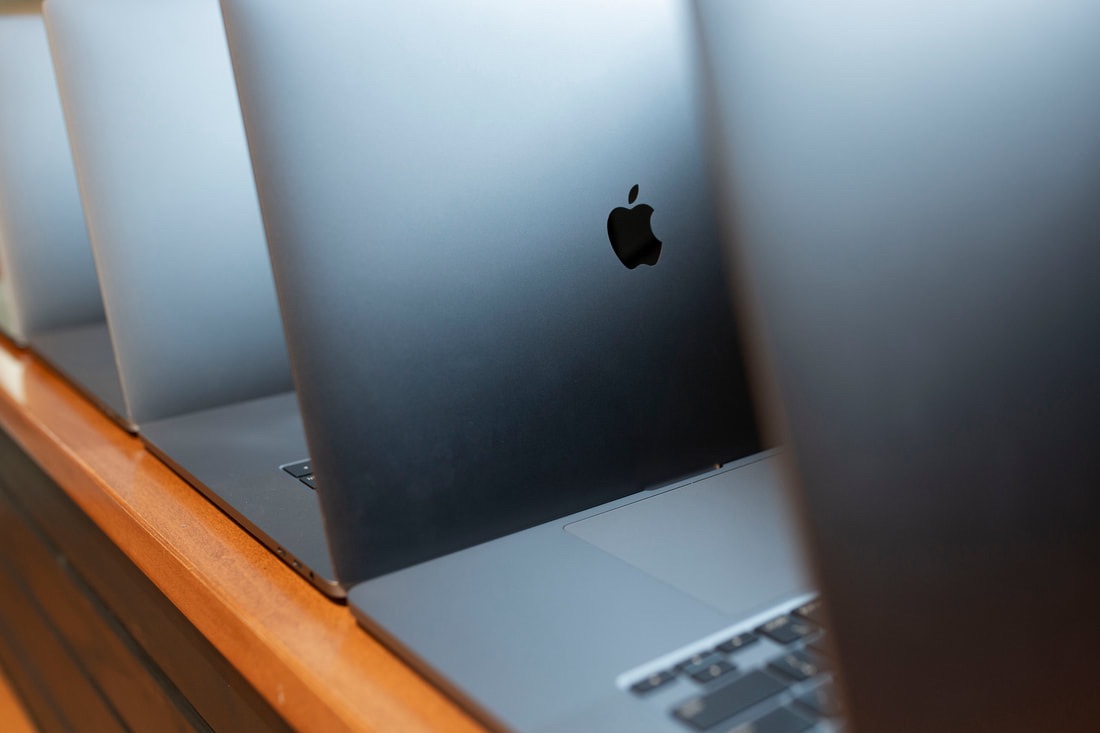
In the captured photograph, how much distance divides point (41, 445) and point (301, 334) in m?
0.57

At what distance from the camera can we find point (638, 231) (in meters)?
0.61

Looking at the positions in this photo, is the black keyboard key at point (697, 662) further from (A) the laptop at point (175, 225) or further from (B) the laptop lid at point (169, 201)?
(B) the laptop lid at point (169, 201)

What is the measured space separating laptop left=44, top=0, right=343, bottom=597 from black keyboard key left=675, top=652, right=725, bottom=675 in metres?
0.45

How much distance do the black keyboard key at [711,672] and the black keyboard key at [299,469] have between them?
38 cm

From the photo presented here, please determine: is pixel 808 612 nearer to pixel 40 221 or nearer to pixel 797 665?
pixel 797 665

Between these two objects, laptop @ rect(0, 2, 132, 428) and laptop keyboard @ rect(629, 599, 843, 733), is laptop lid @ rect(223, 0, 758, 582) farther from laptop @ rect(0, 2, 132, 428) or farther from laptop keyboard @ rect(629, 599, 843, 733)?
laptop @ rect(0, 2, 132, 428)

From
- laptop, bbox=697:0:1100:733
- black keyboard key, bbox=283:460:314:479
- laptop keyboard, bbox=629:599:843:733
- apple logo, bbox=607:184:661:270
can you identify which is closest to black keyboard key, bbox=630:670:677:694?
laptop keyboard, bbox=629:599:843:733

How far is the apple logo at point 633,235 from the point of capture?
60 centimetres

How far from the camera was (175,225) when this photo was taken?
3.03ft

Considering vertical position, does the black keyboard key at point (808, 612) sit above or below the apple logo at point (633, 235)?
below

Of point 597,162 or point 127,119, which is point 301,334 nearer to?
point 597,162

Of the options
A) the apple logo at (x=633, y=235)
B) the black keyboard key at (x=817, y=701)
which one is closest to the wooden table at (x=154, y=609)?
the black keyboard key at (x=817, y=701)

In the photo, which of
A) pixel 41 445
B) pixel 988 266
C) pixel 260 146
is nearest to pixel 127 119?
pixel 41 445

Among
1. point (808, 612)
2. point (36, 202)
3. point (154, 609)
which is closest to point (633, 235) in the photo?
point (808, 612)
